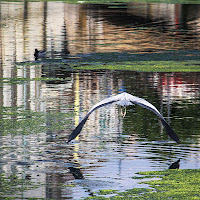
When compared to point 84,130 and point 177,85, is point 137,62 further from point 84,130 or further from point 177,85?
point 84,130

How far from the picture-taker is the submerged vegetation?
9.23 meters

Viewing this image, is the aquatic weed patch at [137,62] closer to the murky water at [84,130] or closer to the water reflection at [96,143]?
the murky water at [84,130]

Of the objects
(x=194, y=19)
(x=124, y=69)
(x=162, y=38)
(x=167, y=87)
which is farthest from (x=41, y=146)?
(x=194, y=19)

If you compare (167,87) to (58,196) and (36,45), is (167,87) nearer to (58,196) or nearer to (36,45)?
(58,196)

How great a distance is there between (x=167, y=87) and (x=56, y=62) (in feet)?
24.5

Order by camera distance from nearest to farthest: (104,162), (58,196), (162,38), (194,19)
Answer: (58,196), (104,162), (162,38), (194,19)

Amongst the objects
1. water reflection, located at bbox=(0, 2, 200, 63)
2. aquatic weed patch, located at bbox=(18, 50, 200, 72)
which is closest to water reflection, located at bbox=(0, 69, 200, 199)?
aquatic weed patch, located at bbox=(18, 50, 200, 72)

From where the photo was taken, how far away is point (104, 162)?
445 inches

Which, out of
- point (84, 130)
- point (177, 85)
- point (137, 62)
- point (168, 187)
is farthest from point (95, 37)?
point (168, 187)

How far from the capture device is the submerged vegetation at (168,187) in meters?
9.23

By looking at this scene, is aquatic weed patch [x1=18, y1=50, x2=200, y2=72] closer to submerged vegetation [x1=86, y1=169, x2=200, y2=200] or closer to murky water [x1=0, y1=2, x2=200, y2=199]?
murky water [x1=0, y1=2, x2=200, y2=199]

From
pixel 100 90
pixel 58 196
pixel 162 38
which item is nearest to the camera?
pixel 58 196

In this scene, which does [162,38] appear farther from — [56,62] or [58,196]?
[58,196]

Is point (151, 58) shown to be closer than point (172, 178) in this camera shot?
No
